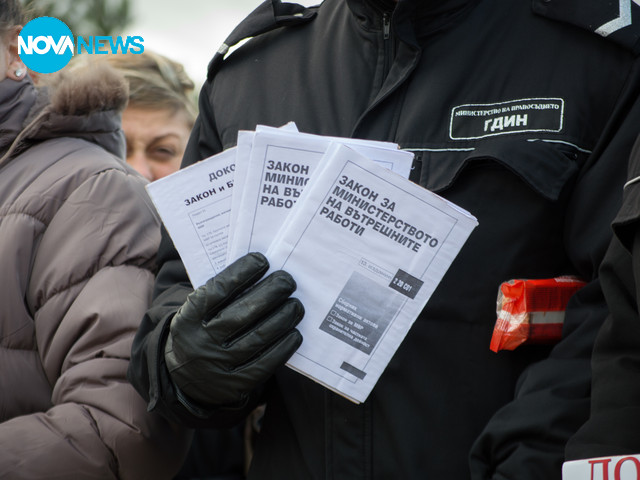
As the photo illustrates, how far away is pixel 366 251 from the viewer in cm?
177

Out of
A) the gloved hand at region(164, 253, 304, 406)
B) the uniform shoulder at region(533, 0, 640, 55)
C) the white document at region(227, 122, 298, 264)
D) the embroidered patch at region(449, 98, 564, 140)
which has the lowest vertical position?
the gloved hand at region(164, 253, 304, 406)

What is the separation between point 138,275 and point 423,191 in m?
0.87

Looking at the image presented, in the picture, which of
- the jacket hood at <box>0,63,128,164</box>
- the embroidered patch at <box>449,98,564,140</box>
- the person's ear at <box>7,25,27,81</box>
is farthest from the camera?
the person's ear at <box>7,25,27,81</box>

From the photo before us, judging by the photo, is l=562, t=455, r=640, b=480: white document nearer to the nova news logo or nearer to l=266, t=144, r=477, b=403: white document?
l=266, t=144, r=477, b=403: white document

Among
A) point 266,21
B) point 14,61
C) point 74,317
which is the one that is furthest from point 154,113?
point 74,317

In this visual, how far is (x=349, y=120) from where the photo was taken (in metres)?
2.01

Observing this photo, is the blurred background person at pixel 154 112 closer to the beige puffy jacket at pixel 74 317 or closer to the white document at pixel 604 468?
the beige puffy jacket at pixel 74 317

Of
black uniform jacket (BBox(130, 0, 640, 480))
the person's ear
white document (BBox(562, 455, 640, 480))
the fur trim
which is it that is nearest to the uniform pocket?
black uniform jacket (BBox(130, 0, 640, 480))

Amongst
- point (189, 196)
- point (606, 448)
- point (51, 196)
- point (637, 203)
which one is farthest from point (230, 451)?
point (637, 203)

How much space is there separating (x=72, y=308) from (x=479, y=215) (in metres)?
1.01

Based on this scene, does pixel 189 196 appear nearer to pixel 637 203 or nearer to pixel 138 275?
pixel 138 275

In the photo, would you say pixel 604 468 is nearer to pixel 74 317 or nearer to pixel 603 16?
pixel 603 16

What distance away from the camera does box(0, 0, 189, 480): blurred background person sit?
2.12m

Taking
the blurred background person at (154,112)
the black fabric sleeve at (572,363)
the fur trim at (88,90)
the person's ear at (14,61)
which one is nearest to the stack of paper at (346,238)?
the black fabric sleeve at (572,363)
